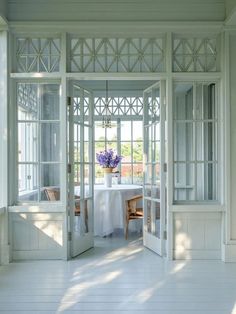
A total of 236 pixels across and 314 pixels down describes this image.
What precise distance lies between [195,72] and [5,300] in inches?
132

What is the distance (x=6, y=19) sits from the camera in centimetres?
474

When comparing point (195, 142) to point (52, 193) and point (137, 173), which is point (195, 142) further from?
point (137, 173)

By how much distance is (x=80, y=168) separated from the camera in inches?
211

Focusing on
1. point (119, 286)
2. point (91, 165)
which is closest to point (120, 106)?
point (91, 165)

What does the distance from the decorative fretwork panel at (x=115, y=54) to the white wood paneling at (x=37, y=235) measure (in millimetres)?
1900

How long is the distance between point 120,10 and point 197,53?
1.09 metres

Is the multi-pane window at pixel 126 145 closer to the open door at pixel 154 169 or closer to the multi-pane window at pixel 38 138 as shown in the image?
the open door at pixel 154 169

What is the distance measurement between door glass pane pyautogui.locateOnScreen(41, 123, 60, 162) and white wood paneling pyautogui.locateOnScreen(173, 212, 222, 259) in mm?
1709

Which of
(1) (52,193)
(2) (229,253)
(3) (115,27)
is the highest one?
(3) (115,27)

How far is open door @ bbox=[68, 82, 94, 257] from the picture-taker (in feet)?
16.7

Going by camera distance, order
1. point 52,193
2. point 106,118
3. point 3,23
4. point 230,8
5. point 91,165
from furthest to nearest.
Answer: point 106,118
point 91,165
point 52,193
point 3,23
point 230,8

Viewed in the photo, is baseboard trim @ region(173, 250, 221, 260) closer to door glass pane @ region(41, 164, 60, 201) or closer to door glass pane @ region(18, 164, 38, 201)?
door glass pane @ region(41, 164, 60, 201)

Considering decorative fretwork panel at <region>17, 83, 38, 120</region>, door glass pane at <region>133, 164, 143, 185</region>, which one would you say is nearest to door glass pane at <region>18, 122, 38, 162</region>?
decorative fretwork panel at <region>17, 83, 38, 120</region>

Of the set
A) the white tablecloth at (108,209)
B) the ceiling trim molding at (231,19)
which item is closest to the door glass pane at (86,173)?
the white tablecloth at (108,209)
